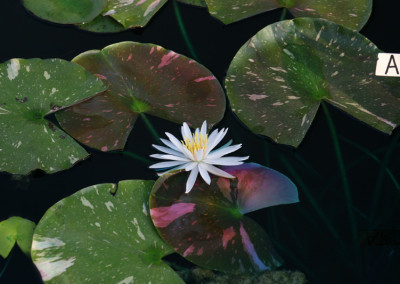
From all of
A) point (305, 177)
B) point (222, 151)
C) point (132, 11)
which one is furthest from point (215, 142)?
point (132, 11)

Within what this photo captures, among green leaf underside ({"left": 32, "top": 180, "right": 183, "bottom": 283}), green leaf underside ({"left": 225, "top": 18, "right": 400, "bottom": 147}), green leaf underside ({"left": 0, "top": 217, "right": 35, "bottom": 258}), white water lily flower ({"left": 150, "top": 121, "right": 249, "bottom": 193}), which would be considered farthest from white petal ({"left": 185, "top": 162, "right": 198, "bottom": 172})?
green leaf underside ({"left": 0, "top": 217, "right": 35, "bottom": 258})

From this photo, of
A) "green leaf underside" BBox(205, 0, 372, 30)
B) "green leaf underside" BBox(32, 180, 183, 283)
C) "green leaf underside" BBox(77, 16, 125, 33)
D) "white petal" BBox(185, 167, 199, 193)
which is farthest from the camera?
"green leaf underside" BBox(77, 16, 125, 33)

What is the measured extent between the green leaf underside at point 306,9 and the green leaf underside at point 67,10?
0.44 metres

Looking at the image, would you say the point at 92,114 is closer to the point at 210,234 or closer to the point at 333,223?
the point at 210,234

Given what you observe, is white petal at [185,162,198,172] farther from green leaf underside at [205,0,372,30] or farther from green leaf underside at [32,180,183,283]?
green leaf underside at [205,0,372,30]

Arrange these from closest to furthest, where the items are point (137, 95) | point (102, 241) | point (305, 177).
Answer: point (102, 241) → point (305, 177) → point (137, 95)

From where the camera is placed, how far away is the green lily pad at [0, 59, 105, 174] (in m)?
1.56

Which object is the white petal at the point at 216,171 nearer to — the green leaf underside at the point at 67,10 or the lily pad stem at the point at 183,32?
the lily pad stem at the point at 183,32

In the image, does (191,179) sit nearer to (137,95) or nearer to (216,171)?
(216,171)

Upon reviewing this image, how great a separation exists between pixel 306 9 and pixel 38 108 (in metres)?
1.03

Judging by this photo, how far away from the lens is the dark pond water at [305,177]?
1.42 m

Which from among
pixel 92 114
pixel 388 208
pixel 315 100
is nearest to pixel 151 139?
pixel 92 114

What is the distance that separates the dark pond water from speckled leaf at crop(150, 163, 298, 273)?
0.07m

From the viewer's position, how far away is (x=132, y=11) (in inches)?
74.5
